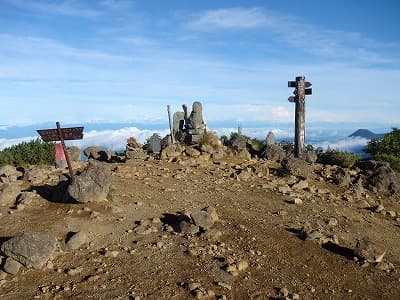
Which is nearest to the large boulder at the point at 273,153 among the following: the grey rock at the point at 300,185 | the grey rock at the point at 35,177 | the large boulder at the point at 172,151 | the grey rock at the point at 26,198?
the large boulder at the point at 172,151

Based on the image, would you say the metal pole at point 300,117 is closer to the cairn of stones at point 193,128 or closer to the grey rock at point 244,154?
the grey rock at point 244,154

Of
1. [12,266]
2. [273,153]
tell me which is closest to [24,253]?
[12,266]

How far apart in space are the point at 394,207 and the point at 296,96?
672cm

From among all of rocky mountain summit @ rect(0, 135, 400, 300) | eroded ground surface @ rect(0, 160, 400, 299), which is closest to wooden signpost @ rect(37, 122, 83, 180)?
rocky mountain summit @ rect(0, 135, 400, 300)

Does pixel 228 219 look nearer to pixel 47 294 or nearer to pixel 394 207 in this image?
pixel 47 294

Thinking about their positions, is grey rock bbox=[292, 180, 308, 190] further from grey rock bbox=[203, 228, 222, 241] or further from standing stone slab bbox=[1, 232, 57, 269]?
standing stone slab bbox=[1, 232, 57, 269]

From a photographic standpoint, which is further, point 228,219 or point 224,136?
point 224,136

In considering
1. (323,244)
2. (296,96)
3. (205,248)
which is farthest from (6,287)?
(296,96)

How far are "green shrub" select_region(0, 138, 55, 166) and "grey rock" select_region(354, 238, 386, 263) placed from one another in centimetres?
1371

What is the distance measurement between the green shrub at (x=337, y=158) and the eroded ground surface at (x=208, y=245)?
13.2ft

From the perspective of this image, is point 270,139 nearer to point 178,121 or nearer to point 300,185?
point 178,121

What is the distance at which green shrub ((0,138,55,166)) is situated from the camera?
1738 centimetres

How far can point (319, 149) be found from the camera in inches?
814

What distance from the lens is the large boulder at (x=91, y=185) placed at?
403 inches
